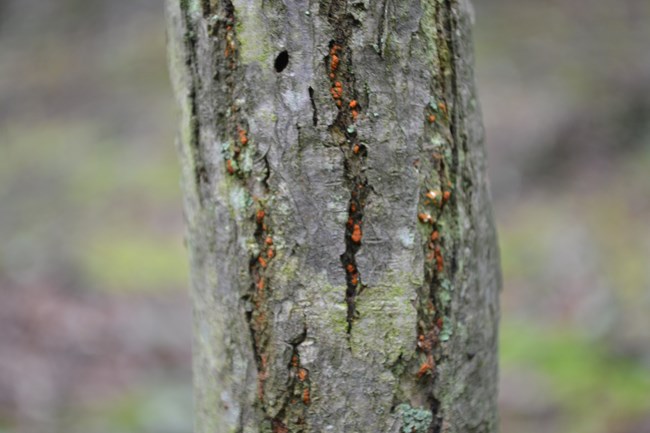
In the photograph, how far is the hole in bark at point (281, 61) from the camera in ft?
4.25

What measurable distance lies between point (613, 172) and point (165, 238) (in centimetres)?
501

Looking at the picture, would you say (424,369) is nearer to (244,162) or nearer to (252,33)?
(244,162)

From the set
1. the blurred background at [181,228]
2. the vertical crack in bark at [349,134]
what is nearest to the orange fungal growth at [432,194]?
the vertical crack in bark at [349,134]

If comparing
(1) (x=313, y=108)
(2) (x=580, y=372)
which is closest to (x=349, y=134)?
(1) (x=313, y=108)

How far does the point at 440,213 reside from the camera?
1393 mm

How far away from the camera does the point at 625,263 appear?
603cm

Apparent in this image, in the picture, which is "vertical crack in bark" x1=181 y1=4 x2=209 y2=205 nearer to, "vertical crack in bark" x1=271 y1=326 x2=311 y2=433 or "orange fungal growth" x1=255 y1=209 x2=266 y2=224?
"orange fungal growth" x1=255 y1=209 x2=266 y2=224

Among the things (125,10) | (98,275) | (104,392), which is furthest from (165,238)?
(125,10)

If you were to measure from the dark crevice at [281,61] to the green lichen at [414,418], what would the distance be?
681 mm

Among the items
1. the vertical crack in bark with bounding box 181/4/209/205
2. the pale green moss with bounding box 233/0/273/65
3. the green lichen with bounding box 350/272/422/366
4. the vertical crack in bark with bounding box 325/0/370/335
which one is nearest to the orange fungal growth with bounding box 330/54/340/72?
the vertical crack in bark with bounding box 325/0/370/335

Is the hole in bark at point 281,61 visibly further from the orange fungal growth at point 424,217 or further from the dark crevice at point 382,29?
the orange fungal growth at point 424,217

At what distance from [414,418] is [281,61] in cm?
73

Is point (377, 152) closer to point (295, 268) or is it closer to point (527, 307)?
point (295, 268)

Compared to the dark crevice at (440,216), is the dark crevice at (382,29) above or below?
above
